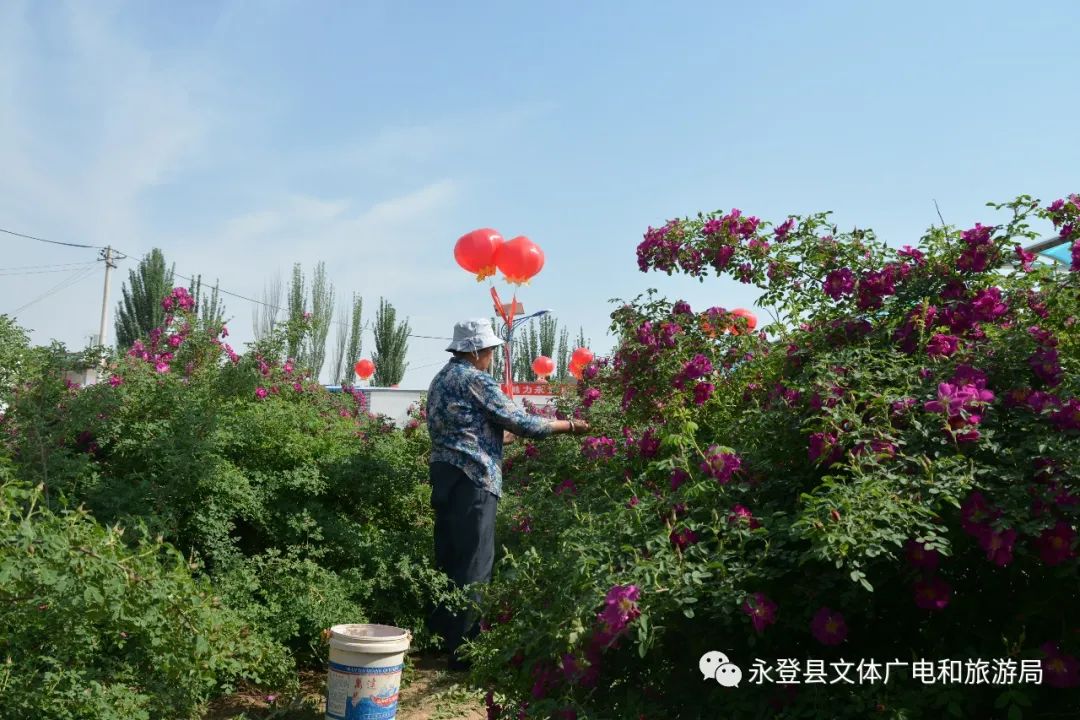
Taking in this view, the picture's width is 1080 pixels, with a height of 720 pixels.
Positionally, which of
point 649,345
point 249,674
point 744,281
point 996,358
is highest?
point 744,281

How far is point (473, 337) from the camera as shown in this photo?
155 inches

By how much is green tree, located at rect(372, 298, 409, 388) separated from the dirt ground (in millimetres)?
25456

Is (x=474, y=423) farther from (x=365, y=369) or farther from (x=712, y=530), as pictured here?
(x=365, y=369)

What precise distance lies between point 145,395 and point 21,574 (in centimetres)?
211

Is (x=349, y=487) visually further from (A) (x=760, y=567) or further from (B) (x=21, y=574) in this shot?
(A) (x=760, y=567)

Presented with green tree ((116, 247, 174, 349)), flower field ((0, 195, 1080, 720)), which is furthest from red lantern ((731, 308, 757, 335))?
green tree ((116, 247, 174, 349))

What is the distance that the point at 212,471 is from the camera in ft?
12.3

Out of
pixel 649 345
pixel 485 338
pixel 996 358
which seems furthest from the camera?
pixel 485 338

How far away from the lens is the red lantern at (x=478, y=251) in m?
8.70

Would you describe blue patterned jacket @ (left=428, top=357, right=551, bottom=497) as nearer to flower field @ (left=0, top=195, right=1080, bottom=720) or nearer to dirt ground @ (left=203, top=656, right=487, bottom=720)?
flower field @ (left=0, top=195, right=1080, bottom=720)

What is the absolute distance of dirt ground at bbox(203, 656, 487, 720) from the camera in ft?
10.7

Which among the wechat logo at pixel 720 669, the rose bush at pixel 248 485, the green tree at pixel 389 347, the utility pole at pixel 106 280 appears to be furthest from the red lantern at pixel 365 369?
the wechat logo at pixel 720 669

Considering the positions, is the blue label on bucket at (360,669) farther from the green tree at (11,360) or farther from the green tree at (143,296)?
the green tree at (143,296)

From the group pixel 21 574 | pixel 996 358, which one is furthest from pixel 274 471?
pixel 996 358
